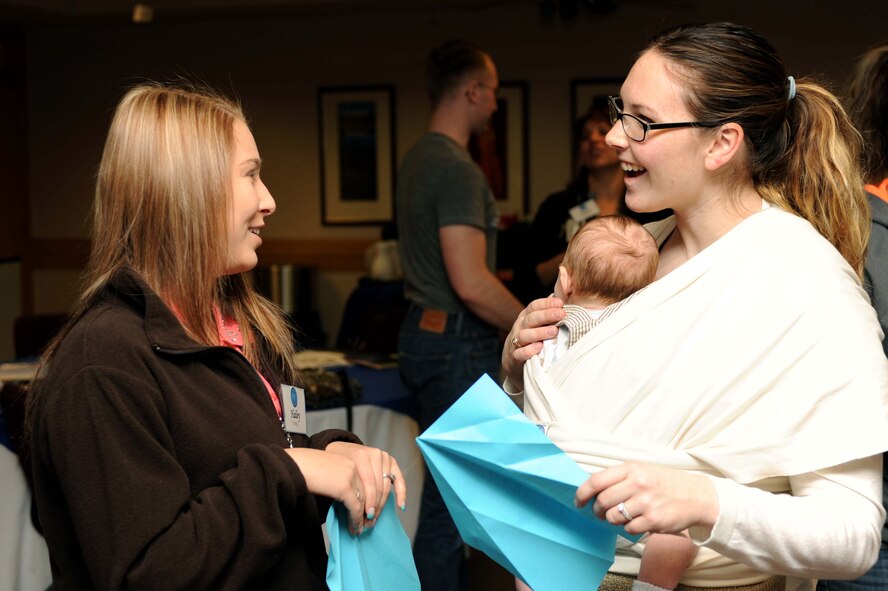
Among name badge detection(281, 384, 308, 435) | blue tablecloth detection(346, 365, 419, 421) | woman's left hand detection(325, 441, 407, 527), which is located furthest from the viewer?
blue tablecloth detection(346, 365, 419, 421)

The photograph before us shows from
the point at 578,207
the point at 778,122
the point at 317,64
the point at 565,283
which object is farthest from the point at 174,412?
the point at 317,64

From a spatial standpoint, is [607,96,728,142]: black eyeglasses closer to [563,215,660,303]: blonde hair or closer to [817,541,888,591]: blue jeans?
[563,215,660,303]: blonde hair

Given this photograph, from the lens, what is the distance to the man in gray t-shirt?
331 cm

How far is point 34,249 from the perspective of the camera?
8.48m

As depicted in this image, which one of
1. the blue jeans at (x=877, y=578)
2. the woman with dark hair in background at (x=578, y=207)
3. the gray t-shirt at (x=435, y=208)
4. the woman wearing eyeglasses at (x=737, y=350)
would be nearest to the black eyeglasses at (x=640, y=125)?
the woman wearing eyeglasses at (x=737, y=350)

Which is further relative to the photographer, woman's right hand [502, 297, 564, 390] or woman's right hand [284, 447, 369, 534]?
woman's right hand [502, 297, 564, 390]

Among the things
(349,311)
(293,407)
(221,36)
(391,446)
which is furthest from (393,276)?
(293,407)

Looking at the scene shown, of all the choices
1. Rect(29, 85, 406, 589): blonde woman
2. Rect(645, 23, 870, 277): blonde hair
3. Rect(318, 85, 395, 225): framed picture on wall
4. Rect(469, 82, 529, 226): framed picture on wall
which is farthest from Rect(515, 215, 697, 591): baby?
Rect(318, 85, 395, 225): framed picture on wall

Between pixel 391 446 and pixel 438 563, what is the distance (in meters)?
0.47

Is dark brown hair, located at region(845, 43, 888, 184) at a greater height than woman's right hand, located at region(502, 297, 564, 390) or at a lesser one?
greater

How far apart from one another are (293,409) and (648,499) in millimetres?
629

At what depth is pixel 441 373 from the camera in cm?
336

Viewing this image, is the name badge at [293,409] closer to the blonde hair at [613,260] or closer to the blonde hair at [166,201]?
the blonde hair at [166,201]

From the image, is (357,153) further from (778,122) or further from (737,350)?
(737,350)
